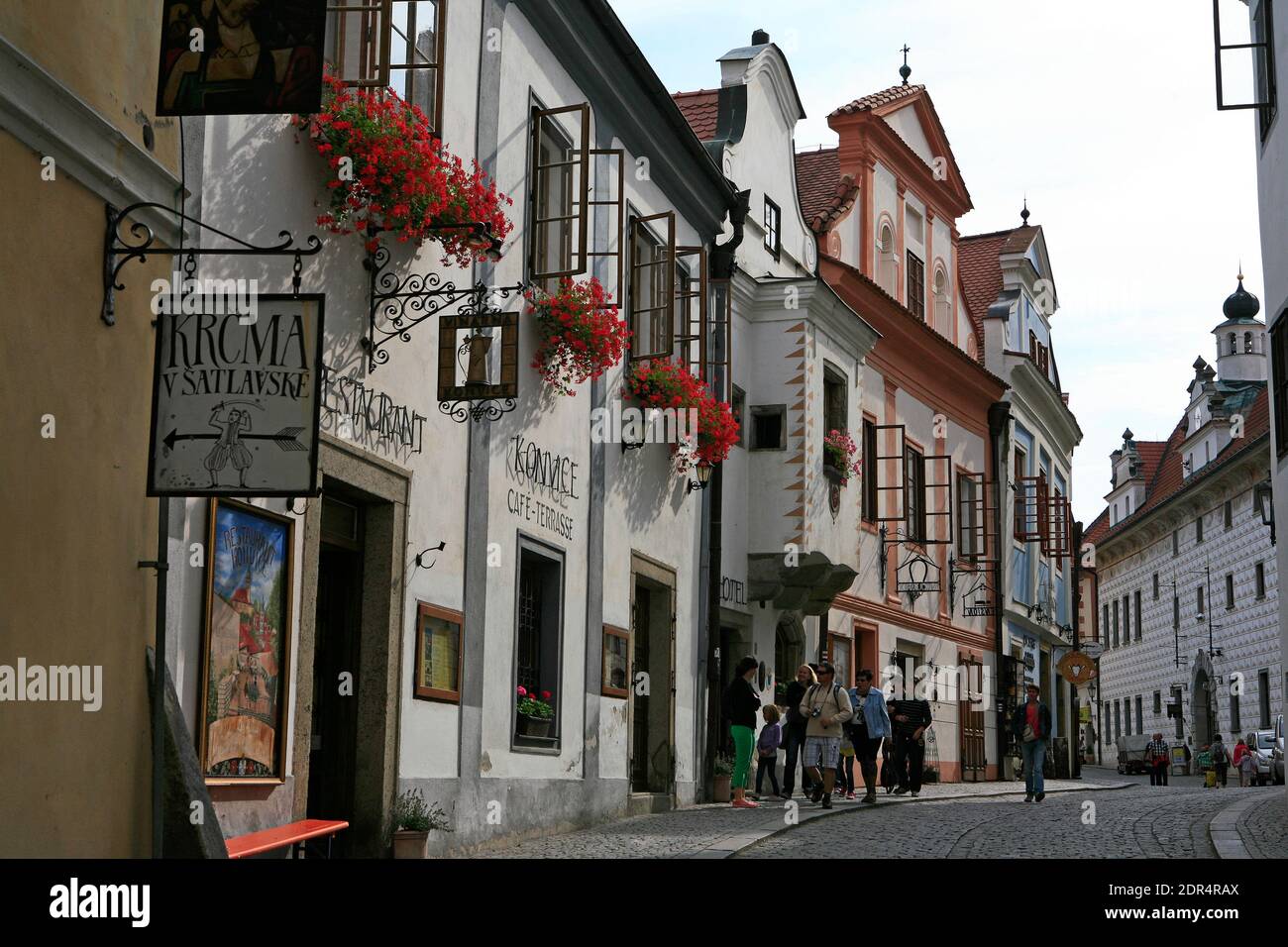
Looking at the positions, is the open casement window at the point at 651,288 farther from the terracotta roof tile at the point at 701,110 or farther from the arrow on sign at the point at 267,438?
the arrow on sign at the point at 267,438

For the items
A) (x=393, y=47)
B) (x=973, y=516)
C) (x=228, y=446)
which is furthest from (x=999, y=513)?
Result: (x=228, y=446)

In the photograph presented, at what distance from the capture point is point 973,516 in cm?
3081

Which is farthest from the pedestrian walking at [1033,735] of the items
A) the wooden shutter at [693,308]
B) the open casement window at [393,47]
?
the open casement window at [393,47]

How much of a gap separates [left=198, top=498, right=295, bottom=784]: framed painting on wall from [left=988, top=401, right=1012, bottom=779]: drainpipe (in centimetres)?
2394

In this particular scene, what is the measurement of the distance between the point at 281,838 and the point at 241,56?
414 cm

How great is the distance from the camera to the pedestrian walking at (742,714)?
1811 cm

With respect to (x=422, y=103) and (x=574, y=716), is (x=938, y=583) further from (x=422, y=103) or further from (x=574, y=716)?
(x=422, y=103)

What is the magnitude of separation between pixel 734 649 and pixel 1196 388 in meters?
49.8

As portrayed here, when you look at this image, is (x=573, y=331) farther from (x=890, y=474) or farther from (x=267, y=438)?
(x=890, y=474)

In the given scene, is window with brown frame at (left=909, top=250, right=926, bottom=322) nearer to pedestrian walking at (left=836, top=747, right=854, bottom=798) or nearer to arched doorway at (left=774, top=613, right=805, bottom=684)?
arched doorway at (left=774, top=613, right=805, bottom=684)

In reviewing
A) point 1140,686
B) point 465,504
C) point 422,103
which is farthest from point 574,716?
point 1140,686

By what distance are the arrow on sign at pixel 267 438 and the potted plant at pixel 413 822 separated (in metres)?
4.54

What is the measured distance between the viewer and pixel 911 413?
95.0ft

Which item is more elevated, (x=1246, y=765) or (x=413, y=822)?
(x=413, y=822)
